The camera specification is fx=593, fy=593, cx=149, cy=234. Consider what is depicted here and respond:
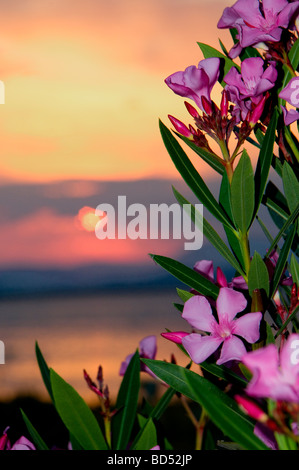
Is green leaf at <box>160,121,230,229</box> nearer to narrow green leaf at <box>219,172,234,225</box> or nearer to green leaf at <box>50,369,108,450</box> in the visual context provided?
narrow green leaf at <box>219,172,234,225</box>

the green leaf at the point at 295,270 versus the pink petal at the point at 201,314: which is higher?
the green leaf at the point at 295,270

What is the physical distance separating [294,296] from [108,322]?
11.5 m

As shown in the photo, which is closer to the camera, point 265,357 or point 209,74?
point 265,357

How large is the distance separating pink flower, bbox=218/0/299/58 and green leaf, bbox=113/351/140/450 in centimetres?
50

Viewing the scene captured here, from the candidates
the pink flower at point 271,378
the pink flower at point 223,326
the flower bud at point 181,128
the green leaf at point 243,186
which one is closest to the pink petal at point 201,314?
the pink flower at point 223,326

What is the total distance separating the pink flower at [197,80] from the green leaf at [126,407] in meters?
0.39

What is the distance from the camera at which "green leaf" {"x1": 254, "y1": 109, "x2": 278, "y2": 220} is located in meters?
0.78

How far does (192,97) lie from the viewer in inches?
33.6

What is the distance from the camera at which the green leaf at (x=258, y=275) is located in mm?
736

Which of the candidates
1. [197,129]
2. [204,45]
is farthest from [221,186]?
[204,45]

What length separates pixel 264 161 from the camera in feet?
2.63

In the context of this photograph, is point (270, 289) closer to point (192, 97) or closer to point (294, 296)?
point (294, 296)

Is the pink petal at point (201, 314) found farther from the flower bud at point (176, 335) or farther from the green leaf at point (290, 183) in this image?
the green leaf at point (290, 183)

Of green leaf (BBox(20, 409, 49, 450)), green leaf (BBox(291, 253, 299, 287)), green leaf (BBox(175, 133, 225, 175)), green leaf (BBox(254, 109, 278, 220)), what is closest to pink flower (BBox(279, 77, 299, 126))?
green leaf (BBox(254, 109, 278, 220))
